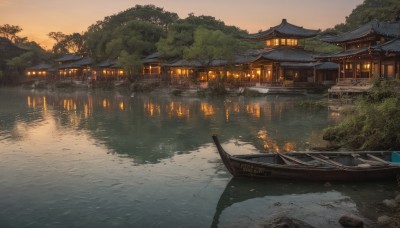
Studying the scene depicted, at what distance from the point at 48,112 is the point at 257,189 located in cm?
3098

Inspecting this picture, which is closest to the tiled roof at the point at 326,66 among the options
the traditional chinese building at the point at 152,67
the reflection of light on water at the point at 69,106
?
the traditional chinese building at the point at 152,67

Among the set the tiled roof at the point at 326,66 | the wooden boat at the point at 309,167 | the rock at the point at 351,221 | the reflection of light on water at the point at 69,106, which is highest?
the tiled roof at the point at 326,66

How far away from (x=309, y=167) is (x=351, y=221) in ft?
10.2

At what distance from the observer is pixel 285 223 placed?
934cm

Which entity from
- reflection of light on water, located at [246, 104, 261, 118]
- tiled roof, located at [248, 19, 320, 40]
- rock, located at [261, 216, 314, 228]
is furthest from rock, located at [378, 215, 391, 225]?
tiled roof, located at [248, 19, 320, 40]

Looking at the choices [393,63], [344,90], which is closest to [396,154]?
[344,90]

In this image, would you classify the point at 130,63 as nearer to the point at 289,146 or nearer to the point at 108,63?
the point at 108,63

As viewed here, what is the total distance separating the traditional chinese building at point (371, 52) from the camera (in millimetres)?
37516

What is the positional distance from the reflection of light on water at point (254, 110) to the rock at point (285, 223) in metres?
22.6

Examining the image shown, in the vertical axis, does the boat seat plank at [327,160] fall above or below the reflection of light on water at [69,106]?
below

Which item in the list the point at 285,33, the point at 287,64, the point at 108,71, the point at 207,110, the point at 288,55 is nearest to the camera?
the point at 207,110

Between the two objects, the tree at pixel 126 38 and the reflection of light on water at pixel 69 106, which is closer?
the reflection of light on water at pixel 69 106

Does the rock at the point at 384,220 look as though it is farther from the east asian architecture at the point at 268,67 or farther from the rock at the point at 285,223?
the east asian architecture at the point at 268,67

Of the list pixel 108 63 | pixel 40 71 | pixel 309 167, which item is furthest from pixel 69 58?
pixel 309 167
